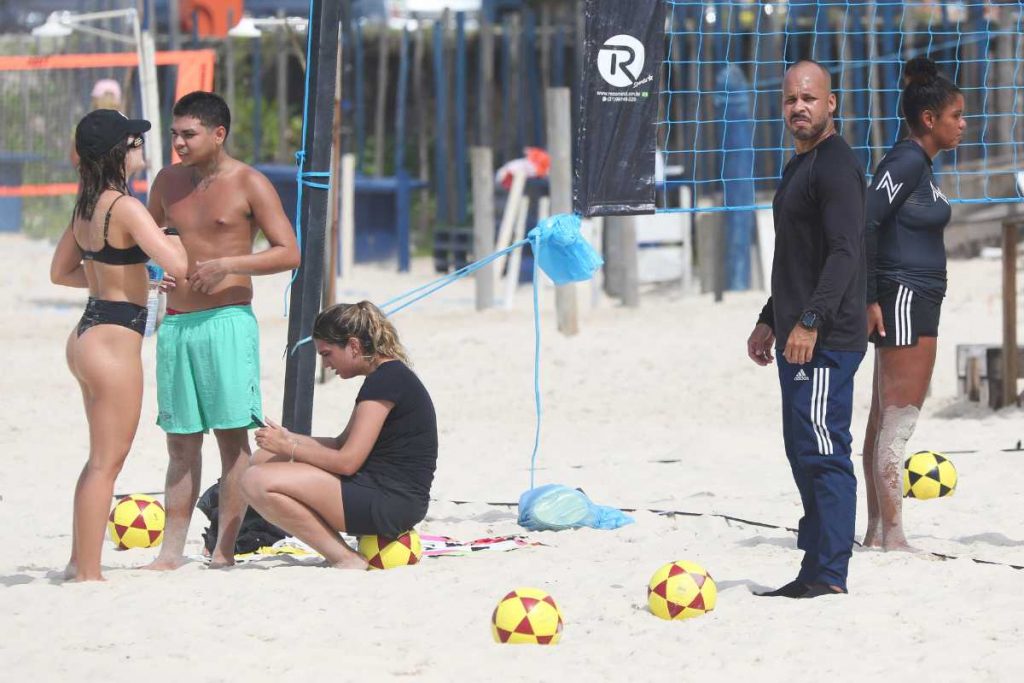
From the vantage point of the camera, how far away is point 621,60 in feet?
20.3

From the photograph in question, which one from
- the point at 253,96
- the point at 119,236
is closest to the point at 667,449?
the point at 119,236

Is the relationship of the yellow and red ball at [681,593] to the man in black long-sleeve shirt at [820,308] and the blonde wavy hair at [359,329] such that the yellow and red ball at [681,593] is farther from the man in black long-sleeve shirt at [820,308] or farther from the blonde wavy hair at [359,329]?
the blonde wavy hair at [359,329]

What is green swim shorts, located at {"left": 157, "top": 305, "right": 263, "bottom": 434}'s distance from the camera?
498 centimetres

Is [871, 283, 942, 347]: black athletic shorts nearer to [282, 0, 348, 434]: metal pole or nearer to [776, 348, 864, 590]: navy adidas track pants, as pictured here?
[776, 348, 864, 590]: navy adidas track pants

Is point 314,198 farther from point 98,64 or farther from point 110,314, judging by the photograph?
point 98,64

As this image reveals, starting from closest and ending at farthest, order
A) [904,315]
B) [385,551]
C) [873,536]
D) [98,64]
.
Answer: [904,315] < [385,551] < [873,536] < [98,64]

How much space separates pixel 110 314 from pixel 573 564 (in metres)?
1.69

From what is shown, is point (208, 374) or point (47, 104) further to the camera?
point (47, 104)

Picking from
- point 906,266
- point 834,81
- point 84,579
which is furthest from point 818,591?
point 834,81

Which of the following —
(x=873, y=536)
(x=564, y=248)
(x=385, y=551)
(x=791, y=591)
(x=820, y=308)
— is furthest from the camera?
(x=564, y=248)

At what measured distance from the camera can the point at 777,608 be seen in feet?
14.5

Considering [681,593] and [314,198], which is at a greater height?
[314,198]

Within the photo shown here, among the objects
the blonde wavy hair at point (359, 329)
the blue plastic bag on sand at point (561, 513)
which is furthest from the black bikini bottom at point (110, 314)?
the blue plastic bag on sand at point (561, 513)

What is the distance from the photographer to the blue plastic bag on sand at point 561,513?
566cm
